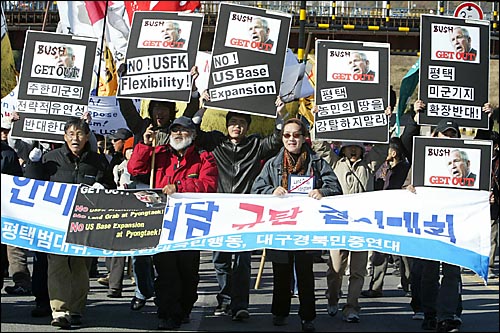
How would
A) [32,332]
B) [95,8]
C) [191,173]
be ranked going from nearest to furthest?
[32,332] → [191,173] → [95,8]

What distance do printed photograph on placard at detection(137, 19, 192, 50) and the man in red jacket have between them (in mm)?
1709

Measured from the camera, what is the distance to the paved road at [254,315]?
9.02 metres

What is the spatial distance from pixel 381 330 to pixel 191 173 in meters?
2.29

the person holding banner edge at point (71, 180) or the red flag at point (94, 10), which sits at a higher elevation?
the red flag at point (94, 10)

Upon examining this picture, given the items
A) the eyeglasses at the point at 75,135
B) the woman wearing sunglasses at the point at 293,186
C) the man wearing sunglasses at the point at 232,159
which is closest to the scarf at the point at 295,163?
the woman wearing sunglasses at the point at 293,186

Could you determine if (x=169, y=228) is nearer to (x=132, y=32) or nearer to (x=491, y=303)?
(x=132, y=32)

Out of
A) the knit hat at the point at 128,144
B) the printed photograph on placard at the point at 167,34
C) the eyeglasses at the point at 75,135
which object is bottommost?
the eyeglasses at the point at 75,135

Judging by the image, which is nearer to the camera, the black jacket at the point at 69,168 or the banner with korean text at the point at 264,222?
the banner with korean text at the point at 264,222

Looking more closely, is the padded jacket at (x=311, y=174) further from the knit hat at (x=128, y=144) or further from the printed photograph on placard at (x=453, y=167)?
the knit hat at (x=128, y=144)

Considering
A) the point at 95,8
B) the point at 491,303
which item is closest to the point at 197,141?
the point at 491,303

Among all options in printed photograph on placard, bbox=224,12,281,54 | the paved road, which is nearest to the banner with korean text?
the paved road

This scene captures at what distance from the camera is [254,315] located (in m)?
9.79

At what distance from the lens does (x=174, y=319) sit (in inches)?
350

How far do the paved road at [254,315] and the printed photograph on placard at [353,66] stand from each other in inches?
96.6
